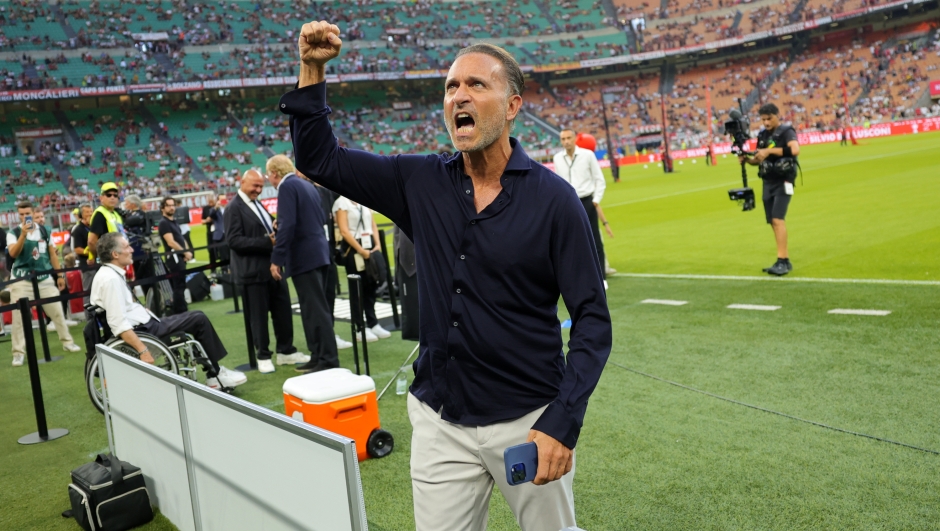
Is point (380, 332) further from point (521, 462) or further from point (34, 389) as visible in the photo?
point (521, 462)

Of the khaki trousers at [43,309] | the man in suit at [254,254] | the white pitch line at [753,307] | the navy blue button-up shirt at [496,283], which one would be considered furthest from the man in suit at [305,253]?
the navy blue button-up shirt at [496,283]

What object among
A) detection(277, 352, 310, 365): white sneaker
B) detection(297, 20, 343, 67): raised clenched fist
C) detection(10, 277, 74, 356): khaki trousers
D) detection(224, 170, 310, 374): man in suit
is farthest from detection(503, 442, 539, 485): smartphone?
detection(10, 277, 74, 356): khaki trousers

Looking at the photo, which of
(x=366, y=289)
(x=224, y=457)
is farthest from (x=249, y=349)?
(x=224, y=457)

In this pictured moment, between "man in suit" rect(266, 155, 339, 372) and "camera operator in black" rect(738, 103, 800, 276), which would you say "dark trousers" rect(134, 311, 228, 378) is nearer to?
"man in suit" rect(266, 155, 339, 372)

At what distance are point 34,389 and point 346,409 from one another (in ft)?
9.00

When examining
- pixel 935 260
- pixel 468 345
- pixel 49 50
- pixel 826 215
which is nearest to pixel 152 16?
pixel 49 50

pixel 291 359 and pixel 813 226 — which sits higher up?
pixel 813 226

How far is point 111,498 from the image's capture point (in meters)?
4.06

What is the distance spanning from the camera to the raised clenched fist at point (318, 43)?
2088mm

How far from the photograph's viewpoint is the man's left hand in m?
1.91

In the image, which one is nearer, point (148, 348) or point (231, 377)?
point (148, 348)

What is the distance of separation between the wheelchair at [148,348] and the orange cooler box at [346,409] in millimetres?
1757

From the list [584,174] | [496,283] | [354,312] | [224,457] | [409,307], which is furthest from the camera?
[584,174]

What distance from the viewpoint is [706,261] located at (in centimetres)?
1152
